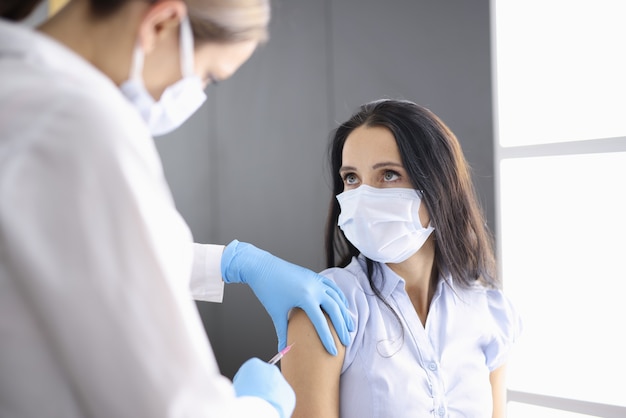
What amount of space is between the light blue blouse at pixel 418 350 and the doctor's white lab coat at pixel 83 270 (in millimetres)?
864

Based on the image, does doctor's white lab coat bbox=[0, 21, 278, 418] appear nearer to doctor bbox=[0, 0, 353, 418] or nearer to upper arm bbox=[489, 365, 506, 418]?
doctor bbox=[0, 0, 353, 418]

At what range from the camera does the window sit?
7.43 feet

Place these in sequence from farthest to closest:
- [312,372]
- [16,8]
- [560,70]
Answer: [560,70] < [312,372] < [16,8]

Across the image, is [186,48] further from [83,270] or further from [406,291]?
[406,291]

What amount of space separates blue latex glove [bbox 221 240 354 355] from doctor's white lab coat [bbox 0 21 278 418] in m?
0.82

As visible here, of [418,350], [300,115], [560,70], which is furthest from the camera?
[300,115]

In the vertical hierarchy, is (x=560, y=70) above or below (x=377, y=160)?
above

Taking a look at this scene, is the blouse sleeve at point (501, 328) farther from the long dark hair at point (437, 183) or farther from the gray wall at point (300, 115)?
the gray wall at point (300, 115)

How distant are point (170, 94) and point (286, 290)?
759 mm

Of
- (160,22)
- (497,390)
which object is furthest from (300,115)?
(160,22)

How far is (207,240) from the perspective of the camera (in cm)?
345

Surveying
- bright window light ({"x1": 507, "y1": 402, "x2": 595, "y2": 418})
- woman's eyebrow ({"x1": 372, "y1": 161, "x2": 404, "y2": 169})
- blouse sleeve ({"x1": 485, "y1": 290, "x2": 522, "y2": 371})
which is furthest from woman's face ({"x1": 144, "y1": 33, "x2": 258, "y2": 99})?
bright window light ({"x1": 507, "y1": 402, "x2": 595, "y2": 418})

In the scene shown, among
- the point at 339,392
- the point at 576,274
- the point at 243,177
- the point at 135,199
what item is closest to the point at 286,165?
the point at 243,177

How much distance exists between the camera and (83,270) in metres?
0.67
